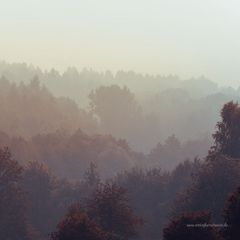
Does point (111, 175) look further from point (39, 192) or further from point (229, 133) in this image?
point (229, 133)

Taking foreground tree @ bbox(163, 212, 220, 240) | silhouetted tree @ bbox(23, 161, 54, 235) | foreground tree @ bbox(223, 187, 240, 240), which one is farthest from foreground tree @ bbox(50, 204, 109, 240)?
silhouetted tree @ bbox(23, 161, 54, 235)

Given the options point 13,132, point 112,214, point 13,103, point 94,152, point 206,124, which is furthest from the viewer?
point 206,124

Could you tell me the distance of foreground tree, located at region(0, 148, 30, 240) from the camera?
206 ft

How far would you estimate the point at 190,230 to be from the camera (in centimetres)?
3594

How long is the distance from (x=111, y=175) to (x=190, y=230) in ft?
271

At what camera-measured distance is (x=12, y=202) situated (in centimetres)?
6341

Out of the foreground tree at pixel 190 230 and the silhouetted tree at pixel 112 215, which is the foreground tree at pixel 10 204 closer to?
the silhouetted tree at pixel 112 215

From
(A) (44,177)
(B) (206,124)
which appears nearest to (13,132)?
(A) (44,177)

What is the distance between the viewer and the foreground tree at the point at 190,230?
35812 mm

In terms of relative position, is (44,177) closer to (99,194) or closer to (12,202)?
(12,202)

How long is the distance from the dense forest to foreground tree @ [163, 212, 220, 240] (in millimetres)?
60

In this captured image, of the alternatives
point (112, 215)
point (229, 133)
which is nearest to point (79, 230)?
point (112, 215)

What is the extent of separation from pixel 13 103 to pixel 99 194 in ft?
398

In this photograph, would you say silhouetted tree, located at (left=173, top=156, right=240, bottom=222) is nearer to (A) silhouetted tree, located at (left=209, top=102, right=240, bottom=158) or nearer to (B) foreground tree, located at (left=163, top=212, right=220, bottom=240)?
(A) silhouetted tree, located at (left=209, top=102, right=240, bottom=158)
